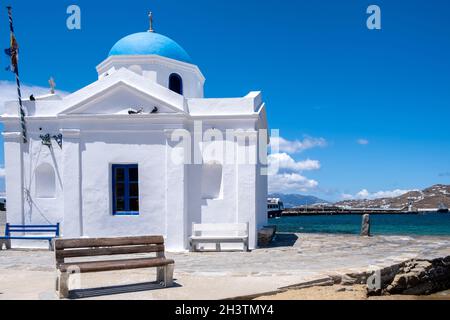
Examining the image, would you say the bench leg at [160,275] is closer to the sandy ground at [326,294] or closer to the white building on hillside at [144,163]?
the sandy ground at [326,294]

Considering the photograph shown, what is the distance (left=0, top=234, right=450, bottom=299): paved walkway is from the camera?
7.38 metres

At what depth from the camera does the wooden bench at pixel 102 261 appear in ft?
23.0

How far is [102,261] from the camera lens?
25.3 feet

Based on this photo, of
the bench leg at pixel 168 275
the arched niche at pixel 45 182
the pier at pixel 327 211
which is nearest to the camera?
the bench leg at pixel 168 275

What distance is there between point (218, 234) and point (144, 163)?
3100 mm

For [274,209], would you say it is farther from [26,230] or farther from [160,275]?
[160,275]

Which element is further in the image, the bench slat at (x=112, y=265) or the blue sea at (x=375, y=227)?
the blue sea at (x=375, y=227)

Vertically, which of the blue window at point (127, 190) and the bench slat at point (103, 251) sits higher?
the blue window at point (127, 190)

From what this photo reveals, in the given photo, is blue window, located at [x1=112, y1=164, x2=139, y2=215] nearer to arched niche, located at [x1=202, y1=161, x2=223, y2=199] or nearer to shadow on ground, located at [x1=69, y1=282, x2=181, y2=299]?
arched niche, located at [x1=202, y1=161, x2=223, y2=199]

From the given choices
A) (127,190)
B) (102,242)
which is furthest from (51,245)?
(102,242)

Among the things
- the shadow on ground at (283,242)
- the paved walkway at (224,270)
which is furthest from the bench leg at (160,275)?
the shadow on ground at (283,242)

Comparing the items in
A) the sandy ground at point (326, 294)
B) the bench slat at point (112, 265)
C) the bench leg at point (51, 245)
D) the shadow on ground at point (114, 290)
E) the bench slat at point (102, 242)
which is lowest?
the bench leg at point (51, 245)
